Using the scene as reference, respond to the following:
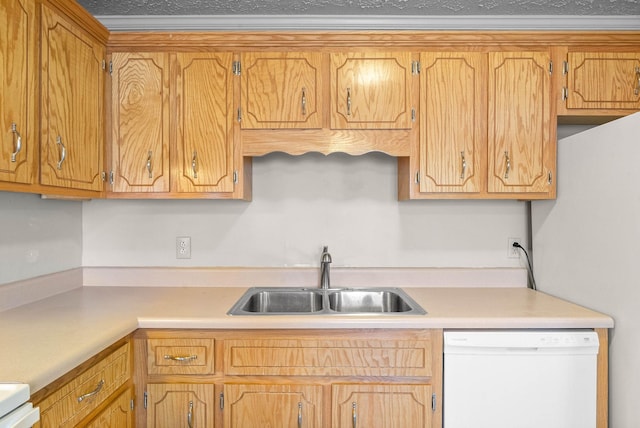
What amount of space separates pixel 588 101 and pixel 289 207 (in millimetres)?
1531

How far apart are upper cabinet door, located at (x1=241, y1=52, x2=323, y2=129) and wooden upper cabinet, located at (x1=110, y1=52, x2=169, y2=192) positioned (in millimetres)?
391

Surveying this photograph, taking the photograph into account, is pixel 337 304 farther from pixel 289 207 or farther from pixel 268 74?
pixel 268 74

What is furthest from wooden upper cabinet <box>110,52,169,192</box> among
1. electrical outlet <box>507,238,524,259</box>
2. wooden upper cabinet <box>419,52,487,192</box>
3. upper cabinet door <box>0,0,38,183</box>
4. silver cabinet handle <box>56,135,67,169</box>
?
electrical outlet <box>507,238,524,259</box>

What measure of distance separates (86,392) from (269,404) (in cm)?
64

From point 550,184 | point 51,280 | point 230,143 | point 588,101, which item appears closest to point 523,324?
point 550,184

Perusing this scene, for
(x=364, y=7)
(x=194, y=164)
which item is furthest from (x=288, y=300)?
(x=364, y=7)

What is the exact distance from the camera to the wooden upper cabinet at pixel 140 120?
1.97 metres

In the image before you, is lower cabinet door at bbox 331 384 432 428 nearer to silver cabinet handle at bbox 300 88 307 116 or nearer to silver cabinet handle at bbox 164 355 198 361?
silver cabinet handle at bbox 164 355 198 361

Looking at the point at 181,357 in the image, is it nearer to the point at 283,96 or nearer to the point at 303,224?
the point at 303,224

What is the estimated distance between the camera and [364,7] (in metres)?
2.12

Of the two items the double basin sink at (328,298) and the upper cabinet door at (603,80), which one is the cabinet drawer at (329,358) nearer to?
the double basin sink at (328,298)

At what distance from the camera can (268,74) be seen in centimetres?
197

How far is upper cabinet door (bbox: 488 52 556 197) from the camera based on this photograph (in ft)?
6.40

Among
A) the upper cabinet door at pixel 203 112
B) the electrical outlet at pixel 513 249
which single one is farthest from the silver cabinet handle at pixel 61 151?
the electrical outlet at pixel 513 249
